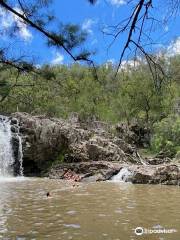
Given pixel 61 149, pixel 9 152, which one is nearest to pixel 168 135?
pixel 61 149

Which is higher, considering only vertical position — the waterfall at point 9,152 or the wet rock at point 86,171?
the waterfall at point 9,152

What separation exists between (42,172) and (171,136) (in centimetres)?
1060

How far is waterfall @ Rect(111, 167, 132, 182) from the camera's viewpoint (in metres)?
21.5

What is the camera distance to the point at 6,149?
27.0 metres

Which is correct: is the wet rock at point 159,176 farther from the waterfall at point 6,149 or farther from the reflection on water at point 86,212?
the waterfall at point 6,149

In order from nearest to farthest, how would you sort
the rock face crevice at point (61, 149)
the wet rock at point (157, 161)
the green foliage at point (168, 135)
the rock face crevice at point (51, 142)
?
the rock face crevice at point (61, 149)
the rock face crevice at point (51, 142)
the wet rock at point (157, 161)
the green foliage at point (168, 135)

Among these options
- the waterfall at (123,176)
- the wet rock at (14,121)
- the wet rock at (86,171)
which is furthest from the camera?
the wet rock at (14,121)

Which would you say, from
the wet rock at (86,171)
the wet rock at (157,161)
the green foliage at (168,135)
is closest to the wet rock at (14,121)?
the wet rock at (86,171)

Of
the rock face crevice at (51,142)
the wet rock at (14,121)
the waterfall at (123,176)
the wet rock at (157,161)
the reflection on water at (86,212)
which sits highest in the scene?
the wet rock at (14,121)

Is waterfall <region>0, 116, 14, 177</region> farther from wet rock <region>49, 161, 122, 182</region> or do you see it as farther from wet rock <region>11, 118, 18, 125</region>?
wet rock <region>49, 161, 122, 182</region>

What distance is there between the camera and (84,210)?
12234 mm

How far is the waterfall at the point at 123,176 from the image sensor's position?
70.5ft

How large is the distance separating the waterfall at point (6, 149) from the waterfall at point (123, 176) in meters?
7.03

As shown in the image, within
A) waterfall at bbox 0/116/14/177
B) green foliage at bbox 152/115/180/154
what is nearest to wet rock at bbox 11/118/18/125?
waterfall at bbox 0/116/14/177
